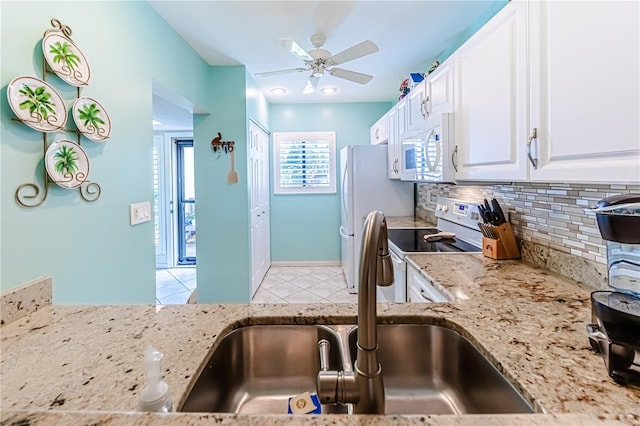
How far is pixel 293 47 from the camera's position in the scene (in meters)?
2.23

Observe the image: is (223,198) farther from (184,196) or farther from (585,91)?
(585,91)

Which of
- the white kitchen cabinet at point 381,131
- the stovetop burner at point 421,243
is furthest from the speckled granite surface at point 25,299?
the white kitchen cabinet at point 381,131

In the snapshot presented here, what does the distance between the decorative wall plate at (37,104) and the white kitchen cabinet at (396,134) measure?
2.41m

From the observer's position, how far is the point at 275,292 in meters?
3.80

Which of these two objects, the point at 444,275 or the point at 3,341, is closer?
the point at 3,341

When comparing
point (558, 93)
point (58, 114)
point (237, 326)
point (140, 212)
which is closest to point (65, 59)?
point (58, 114)

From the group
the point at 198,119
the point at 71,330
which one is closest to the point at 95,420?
the point at 71,330

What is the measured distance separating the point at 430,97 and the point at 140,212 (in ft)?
6.78

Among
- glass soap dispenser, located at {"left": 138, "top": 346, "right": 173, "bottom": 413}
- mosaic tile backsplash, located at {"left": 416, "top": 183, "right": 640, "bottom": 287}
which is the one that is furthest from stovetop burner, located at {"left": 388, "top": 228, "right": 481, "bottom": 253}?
glass soap dispenser, located at {"left": 138, "top": 346, "right": 173, "bottom": 413}

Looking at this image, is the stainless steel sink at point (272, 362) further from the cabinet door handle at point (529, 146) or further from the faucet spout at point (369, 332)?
the cabinet door handle at point (529, 146)

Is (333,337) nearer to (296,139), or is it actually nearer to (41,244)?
(41,244)

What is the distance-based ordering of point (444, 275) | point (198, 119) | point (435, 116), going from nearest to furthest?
point (444, 275) < point (435, 116) < point (198, 119)

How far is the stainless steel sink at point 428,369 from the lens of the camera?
89 cm

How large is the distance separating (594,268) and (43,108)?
7.44 feet
